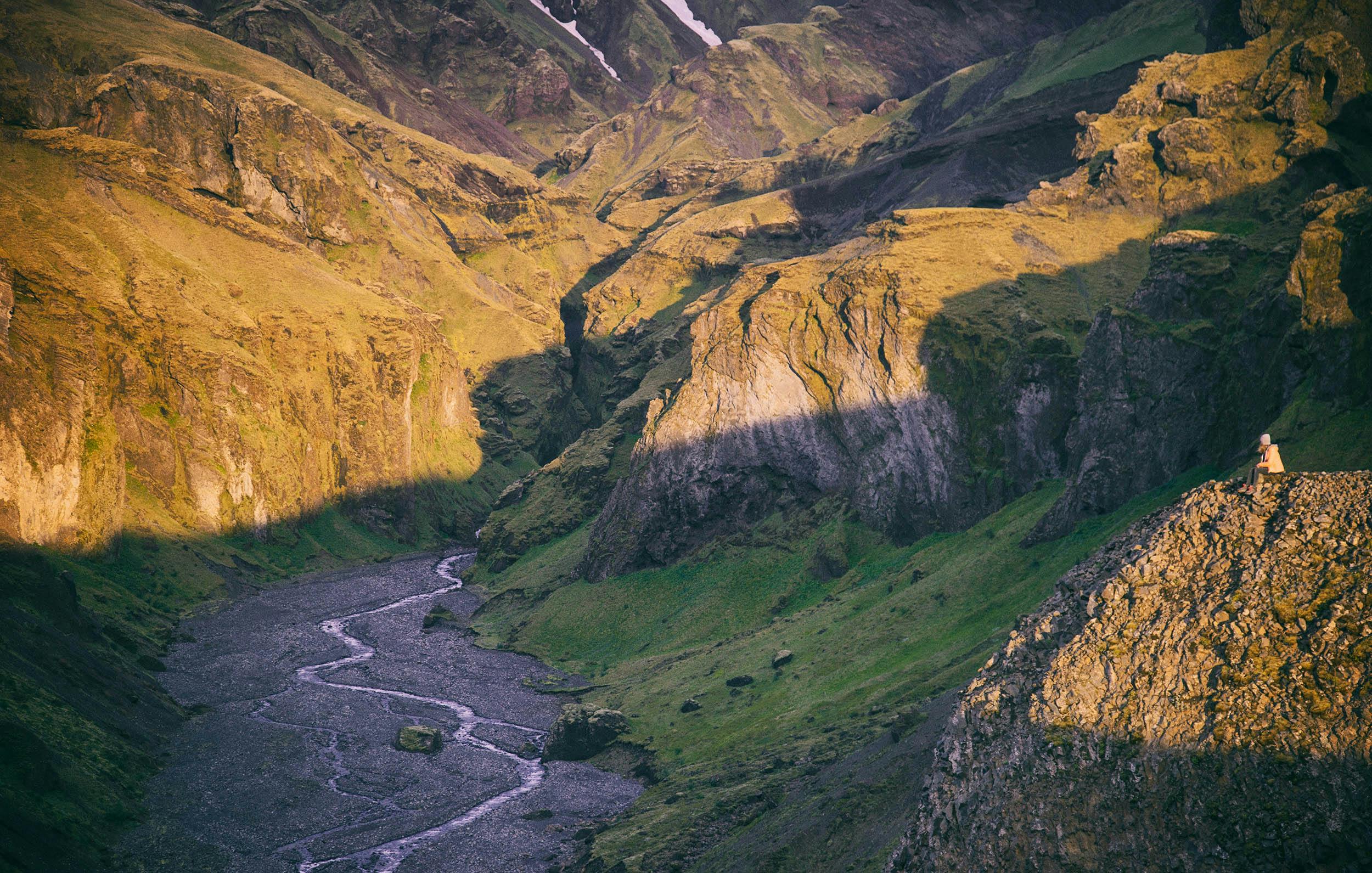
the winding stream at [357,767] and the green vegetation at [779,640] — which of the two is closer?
the green vegetation at [779,640]

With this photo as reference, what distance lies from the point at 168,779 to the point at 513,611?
59.4m

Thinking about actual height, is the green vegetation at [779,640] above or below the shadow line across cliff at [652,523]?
below

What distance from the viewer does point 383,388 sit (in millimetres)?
196125

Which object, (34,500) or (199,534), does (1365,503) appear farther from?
(199,534)

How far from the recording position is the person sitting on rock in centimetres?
2608

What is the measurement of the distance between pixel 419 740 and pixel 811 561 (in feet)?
137

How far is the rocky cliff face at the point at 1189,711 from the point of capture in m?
21.8

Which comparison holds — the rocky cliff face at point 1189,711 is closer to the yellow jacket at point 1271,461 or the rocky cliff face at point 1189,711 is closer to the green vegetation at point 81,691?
the yellow jacket at point 1271,461

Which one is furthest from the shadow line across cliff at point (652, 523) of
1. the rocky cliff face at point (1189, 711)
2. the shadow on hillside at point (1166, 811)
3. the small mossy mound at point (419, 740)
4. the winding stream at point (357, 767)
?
the shadow on hillside at point (1166, 811)

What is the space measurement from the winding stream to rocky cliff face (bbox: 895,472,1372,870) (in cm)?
3197

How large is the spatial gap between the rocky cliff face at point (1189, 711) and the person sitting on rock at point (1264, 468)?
418mm

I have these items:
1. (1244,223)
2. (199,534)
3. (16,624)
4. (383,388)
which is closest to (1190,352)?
(1244,223)

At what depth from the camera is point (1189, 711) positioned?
79.5ft

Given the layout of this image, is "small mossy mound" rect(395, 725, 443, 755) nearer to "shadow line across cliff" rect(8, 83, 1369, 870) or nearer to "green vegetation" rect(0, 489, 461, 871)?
"green vegetation" rect(0, 489, 461, 871)
